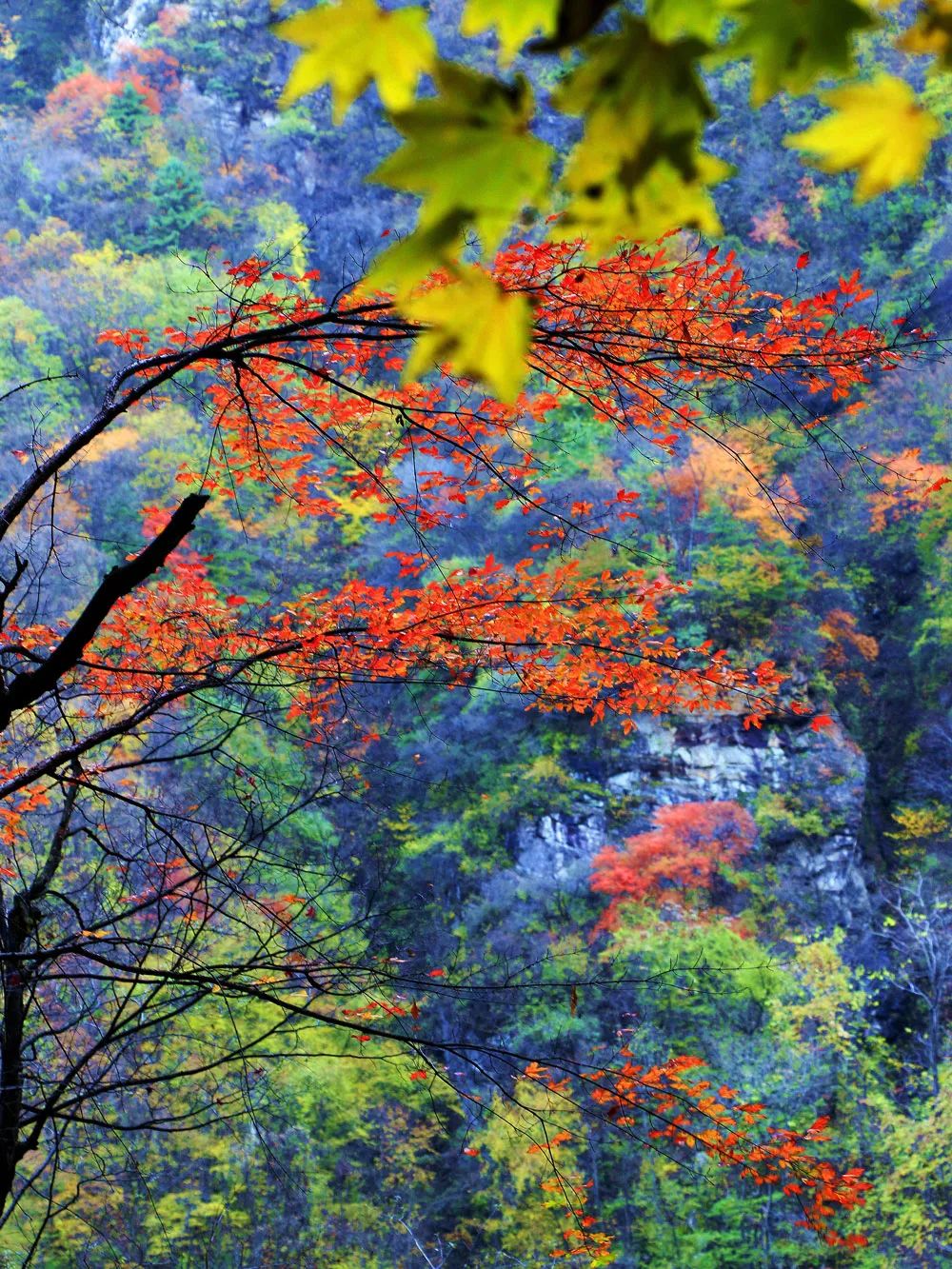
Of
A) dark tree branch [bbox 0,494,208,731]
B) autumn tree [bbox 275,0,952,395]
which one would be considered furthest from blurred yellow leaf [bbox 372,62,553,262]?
dark tree branch [bbox 0,494,208,731]

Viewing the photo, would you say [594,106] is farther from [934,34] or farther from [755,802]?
[755,802]

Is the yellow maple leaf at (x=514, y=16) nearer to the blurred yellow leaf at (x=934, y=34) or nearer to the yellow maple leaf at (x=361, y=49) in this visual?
the yellow maple leaf at (x=361, y=49)

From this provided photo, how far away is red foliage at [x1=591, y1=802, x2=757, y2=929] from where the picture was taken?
11539mm

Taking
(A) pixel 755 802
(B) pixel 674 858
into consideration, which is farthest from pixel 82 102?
(B) pixel 674 858

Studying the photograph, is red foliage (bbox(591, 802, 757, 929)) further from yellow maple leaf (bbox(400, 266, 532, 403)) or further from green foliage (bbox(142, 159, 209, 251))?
green foliage (bbox(142, 159, 209, 251))

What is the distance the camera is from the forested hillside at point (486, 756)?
296 cm

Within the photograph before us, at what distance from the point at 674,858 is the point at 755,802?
7.69 ft

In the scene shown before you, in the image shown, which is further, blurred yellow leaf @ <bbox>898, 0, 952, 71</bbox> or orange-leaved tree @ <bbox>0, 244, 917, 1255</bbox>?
orange-leaved tree @ <bbox>0, 244, 917, 1255</bbox>

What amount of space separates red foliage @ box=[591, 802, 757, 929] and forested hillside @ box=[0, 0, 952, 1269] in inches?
2.4

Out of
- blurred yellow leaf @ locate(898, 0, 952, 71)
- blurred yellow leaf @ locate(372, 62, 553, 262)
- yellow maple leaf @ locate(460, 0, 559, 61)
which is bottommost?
blurred yellow leaf @ locate(372, 62, 553, 262)

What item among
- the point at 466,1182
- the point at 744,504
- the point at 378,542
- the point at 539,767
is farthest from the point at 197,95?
the point at 466,1182

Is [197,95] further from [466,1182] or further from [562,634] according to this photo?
[562,634]

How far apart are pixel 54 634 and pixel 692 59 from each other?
3546 mm

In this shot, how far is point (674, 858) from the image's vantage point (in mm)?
11625
